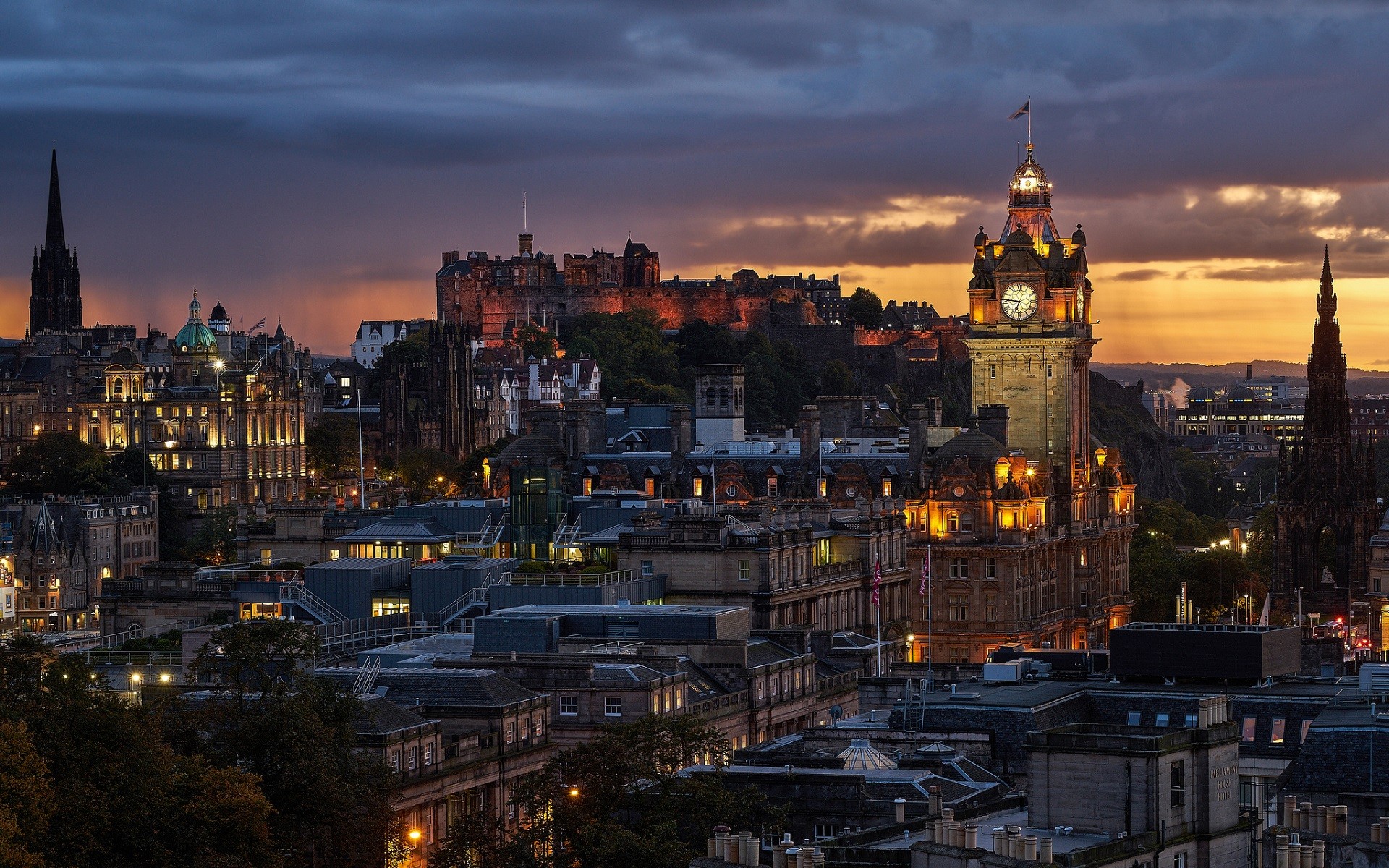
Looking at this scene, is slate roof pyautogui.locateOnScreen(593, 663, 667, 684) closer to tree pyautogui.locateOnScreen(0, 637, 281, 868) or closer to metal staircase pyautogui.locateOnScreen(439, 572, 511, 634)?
metal staircase pyautogui.locateOnScreen(439, 572, 511, 634)

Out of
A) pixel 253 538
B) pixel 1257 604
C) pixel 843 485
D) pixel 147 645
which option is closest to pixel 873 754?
pixel 147 645

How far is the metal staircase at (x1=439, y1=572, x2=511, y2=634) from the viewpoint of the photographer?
129 meters

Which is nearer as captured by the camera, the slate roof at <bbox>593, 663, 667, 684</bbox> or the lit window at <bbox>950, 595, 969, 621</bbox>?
the slate roof at <bbox>593, 663, 667, 684</bbox>

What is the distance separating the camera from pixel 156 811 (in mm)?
77375

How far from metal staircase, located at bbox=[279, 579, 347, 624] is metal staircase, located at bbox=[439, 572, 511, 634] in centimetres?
455

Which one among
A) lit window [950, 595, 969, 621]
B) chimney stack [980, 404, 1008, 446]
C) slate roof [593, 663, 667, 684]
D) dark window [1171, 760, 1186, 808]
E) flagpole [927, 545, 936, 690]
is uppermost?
chimney stack [980, 404, 1008, 446]

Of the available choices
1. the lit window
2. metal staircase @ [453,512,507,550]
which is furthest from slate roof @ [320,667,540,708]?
the lit window

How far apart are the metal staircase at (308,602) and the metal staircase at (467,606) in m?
4.55

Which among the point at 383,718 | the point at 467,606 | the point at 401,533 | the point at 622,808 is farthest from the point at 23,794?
the point at 401,533

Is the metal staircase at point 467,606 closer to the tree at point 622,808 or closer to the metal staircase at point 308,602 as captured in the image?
the metal staircase at point 308,602

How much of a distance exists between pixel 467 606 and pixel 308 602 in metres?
7.09

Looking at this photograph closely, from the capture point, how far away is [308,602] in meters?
134

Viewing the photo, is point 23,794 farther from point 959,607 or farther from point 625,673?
point 959,607

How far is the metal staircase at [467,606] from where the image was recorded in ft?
422
